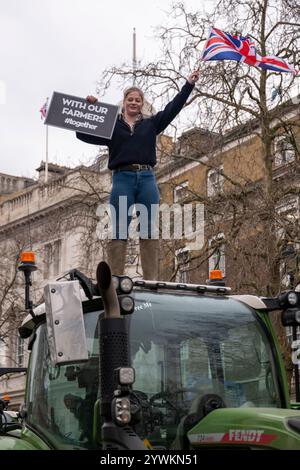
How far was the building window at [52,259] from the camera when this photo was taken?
29433 mm

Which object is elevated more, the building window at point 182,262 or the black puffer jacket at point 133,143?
the building window at point 182,262

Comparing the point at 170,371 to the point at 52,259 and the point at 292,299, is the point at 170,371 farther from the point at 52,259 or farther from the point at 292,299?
the point at 52,259

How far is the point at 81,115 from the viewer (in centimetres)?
662

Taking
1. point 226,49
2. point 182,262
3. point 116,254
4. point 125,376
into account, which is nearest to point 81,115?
point 116,254

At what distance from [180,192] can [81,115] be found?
12.4m

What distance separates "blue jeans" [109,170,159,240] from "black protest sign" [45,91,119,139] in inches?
15.3

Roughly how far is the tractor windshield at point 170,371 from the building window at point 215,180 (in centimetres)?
1212

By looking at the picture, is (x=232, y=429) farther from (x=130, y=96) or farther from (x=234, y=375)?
(x=130, y=96)

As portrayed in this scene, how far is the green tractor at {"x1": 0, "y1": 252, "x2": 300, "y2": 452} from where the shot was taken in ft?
15.7

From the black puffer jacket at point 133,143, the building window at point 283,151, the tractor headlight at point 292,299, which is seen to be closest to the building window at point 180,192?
the building window at point 283,151

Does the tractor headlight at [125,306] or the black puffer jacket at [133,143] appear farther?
the black puffer jacket at [133,143]

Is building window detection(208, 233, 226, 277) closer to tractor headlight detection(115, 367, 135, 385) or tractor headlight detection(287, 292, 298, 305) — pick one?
tractor headlight detection(287, 292, 298, 305)

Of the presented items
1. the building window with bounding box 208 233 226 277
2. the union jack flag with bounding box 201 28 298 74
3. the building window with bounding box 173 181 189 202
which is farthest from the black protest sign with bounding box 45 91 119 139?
the building window with bounding box 173 181 189 202

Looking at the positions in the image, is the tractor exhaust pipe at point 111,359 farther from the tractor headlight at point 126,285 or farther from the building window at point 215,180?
the building window at point 215,180
